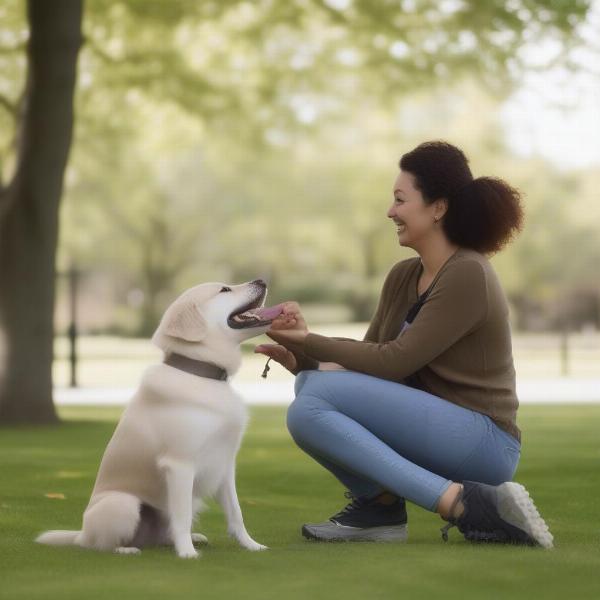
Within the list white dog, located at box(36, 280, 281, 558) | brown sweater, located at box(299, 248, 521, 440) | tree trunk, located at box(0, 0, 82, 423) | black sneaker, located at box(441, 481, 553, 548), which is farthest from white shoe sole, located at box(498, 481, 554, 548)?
tree trunk, located at box(0, 0, 82, 423)

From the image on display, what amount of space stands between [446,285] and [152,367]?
1159 millimetres

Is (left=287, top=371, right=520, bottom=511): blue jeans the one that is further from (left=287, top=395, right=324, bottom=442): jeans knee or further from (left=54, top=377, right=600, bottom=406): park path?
(left=54, top=377, right=600, bottom=406): park path

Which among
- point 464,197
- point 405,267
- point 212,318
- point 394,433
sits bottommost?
point 394,433

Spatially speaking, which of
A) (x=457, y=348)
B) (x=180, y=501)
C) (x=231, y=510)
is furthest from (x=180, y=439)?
(x=457, y=348)

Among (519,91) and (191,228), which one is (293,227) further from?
(519,91)

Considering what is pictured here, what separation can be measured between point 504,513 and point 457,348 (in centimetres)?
67

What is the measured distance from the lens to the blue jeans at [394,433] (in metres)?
4.54

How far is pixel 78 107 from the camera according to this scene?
1688cm

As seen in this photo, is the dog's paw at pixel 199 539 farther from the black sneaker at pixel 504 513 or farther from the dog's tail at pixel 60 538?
the black sneaker at pixel 504 513

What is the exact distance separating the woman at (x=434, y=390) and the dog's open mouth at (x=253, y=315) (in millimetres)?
41

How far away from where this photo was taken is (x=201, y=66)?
1631 cm

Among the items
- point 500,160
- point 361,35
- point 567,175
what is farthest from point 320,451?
point 567,175

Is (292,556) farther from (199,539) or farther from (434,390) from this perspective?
(434,390)

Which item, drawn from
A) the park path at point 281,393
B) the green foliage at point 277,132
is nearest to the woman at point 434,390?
the green foliage at point 277,132
